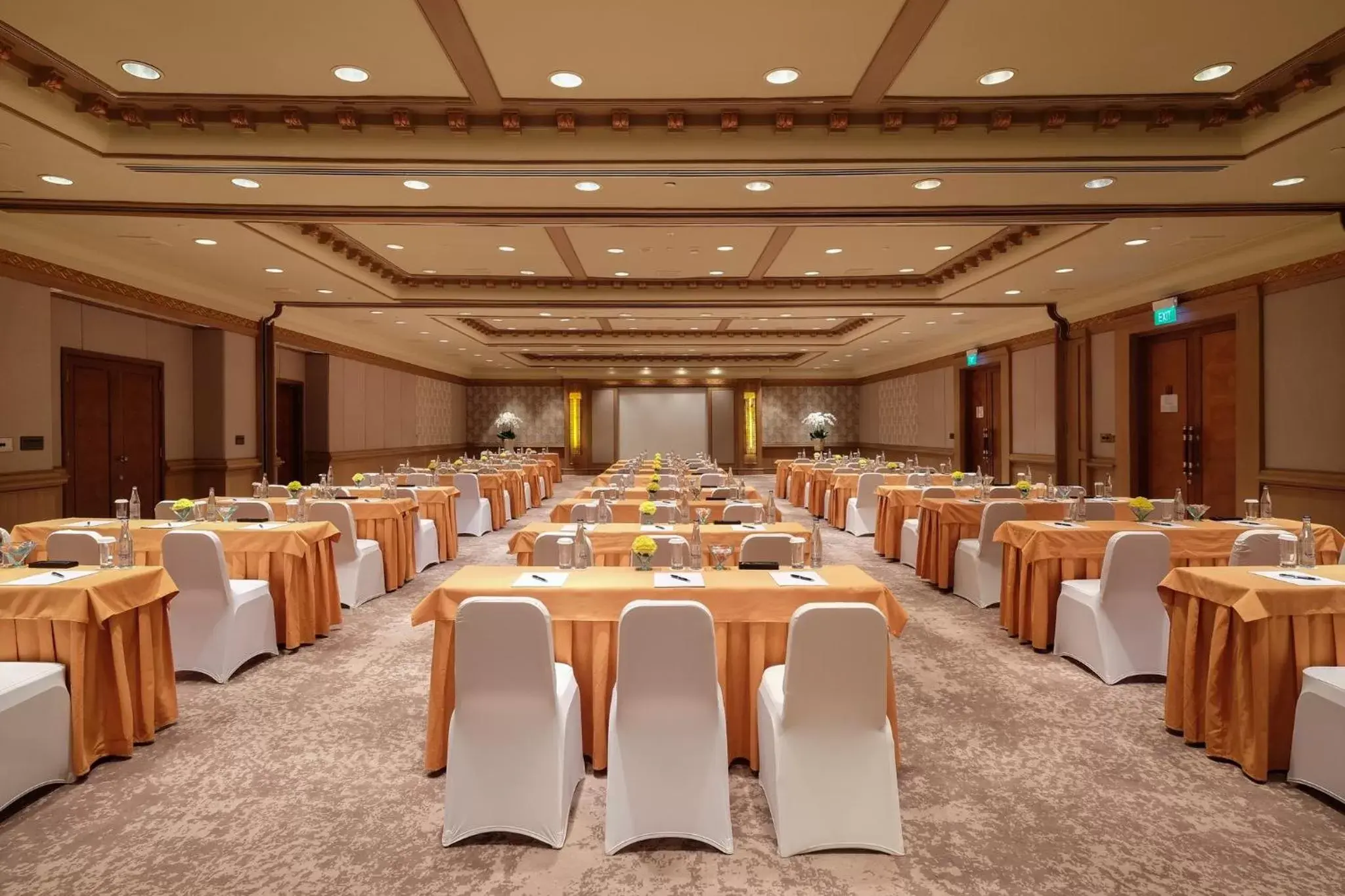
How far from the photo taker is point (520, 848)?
2.64 m

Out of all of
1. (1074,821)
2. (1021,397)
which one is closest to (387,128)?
(1074,821)

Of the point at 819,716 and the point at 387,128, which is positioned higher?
the point at 387,128

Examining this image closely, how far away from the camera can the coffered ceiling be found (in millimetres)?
3682

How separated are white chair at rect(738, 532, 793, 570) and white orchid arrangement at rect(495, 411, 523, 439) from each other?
55.5 ft

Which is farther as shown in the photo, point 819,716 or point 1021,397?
point 1021,397

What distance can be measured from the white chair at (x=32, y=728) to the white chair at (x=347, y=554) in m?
2.84

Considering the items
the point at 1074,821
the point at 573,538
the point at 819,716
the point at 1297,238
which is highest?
the point at 1297,238

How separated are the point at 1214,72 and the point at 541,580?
174 inches

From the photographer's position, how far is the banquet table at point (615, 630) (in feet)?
10.3

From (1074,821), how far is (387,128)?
5093mm

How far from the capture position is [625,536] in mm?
4902

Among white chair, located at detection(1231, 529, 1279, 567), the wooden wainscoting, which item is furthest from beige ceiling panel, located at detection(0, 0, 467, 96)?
white chair, located at detection(1231, 529, 1279, 567)

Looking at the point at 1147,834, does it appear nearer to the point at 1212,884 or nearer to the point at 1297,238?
the point at 1212,884

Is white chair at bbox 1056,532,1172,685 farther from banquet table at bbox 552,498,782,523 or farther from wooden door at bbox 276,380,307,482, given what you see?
wooden door at bbox 276,380,307,482
